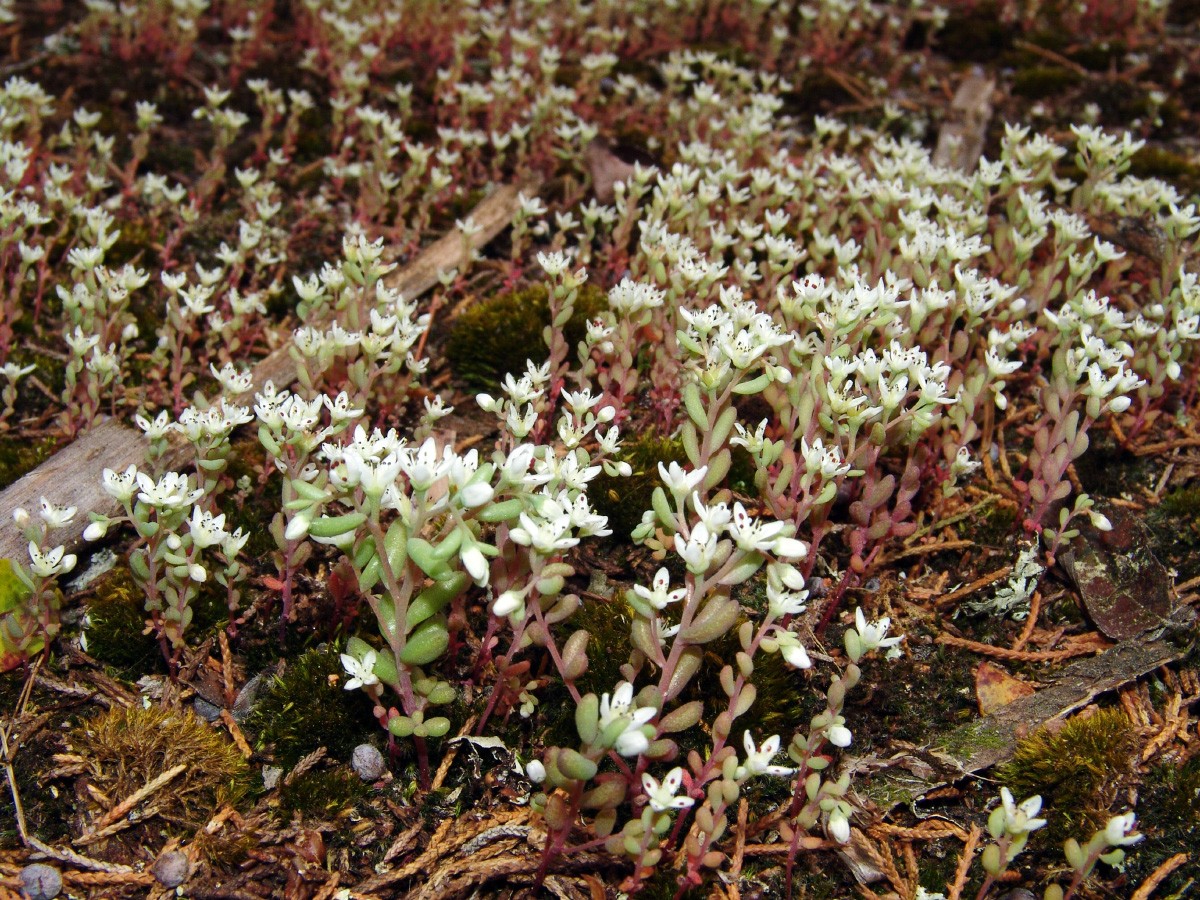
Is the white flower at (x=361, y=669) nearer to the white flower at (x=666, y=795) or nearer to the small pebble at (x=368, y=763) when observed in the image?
the small pebble at (x=368, y=763)

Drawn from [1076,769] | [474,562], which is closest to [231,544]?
[474,562]

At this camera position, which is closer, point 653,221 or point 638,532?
point 638,532

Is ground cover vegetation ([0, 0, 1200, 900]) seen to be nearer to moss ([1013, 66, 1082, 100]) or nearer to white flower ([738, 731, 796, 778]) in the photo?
white flower ([738, 731, 796, 778])

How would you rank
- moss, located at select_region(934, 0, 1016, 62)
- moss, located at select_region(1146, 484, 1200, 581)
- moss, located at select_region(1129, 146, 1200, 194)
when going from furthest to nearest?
1. moss, located at select_region(934, 0, 1016, 62)
2. moss, located at select_region(1129, 146, 1200, 194)
3. moss, located at select_region(1146, 484, 1200, 581)

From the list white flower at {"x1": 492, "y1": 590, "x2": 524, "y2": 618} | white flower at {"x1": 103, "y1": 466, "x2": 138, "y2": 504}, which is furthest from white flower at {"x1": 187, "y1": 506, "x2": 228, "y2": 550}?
white flower at {"x1": 492, "y1": 590, "x2": 524, "y2": 618}

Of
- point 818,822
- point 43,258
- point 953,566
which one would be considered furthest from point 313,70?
point 818,822

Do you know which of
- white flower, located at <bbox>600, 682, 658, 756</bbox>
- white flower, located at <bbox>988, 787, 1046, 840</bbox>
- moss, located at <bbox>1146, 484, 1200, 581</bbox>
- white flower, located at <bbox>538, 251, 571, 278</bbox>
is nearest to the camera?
white flower, located at <bbox>600, 682, 658, 756</bbox>

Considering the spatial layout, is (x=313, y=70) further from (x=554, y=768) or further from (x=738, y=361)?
(x=554, y=768)
